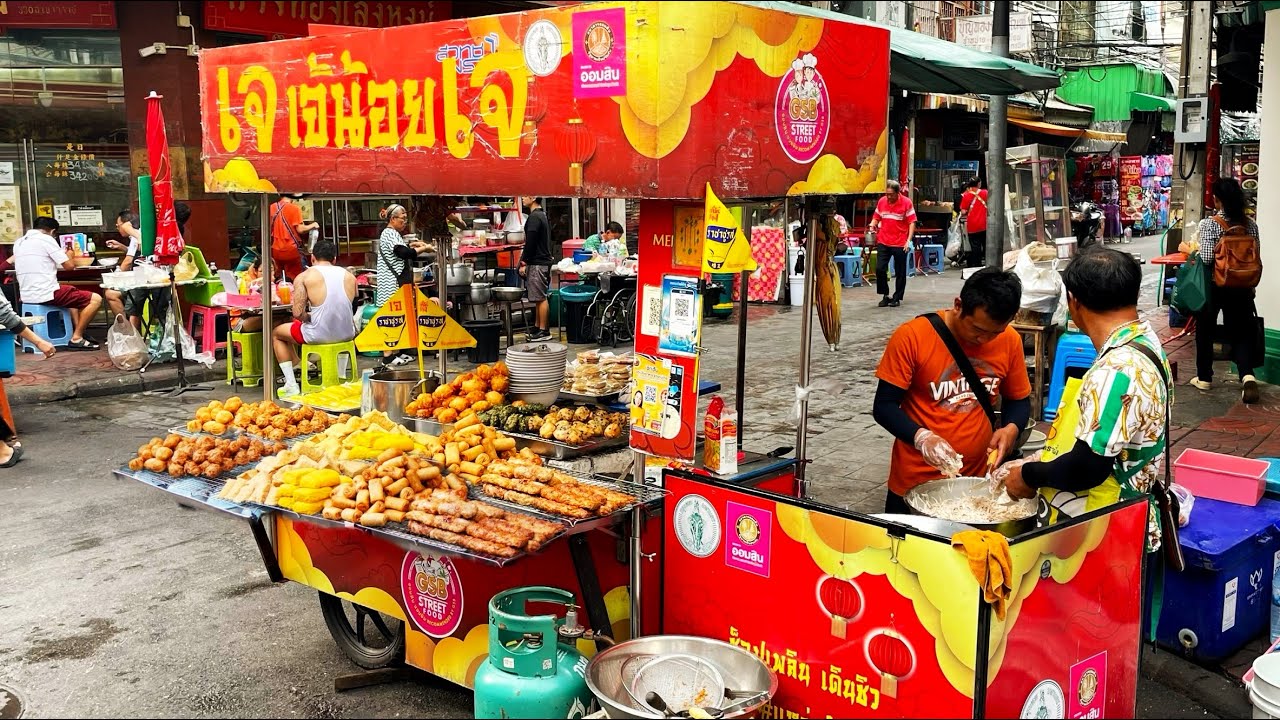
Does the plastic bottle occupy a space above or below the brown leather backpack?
below

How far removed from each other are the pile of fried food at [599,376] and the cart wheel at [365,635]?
177 cm

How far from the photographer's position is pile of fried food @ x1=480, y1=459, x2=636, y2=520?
427 cm

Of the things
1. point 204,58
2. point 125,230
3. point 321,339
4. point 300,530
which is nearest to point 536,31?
point 300,530

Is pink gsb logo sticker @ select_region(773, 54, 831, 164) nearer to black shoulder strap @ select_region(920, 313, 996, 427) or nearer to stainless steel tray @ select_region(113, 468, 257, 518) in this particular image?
black shoulder strap @ select_region(920, 313, 996, 427)

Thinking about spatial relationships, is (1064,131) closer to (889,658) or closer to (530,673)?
(889,658)

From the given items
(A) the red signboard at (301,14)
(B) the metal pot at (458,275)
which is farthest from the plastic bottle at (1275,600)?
(A) the red signboard at (301,14)

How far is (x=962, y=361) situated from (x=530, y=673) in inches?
91.8

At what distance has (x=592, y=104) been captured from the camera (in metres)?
4.23

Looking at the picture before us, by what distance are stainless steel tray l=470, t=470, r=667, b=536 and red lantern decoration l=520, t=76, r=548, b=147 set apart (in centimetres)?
151

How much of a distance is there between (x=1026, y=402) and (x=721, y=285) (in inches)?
466

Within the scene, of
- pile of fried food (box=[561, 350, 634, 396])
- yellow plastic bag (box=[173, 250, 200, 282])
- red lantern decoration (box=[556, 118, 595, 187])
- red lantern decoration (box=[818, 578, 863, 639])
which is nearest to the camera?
red lantern decoration (box=[818, 578, 863, 639])

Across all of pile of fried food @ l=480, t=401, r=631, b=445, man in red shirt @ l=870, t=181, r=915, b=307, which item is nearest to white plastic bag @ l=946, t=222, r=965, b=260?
man in red shirt @ l=870, t=181, r=915, b=307

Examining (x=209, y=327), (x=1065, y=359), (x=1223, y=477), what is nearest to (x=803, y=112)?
(x=1223, y=477)

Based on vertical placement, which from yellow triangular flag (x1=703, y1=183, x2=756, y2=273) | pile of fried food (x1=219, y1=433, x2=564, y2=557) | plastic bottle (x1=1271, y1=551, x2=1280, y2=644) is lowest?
plastic bottle (x1=1271, y1=551, x2=1280, y2=644)
